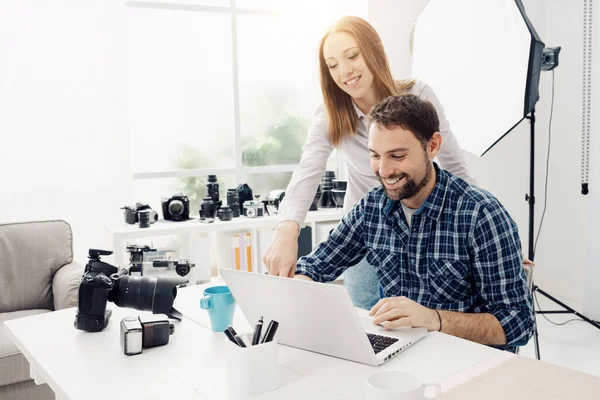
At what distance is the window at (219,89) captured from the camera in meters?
4.08

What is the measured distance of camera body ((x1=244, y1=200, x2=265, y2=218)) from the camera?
12.4ft

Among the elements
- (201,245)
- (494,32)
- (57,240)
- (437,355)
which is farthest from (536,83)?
(57,240)

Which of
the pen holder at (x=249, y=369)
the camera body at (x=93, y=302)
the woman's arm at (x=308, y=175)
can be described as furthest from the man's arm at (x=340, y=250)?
the pen holder at (x=249, y=369)

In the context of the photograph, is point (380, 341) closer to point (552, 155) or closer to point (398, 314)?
point (398, 314)

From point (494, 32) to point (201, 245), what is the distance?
202 cm

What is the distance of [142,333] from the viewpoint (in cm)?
136

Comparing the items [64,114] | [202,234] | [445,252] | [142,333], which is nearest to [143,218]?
[202,234]

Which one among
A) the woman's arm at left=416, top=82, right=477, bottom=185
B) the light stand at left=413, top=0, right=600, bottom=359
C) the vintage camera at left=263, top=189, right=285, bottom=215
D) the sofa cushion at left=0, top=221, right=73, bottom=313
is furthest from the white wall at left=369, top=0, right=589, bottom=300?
the sofa cushion at left=0, top=221, right=73, bottom=313

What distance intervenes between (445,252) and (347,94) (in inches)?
Answer: 28.9

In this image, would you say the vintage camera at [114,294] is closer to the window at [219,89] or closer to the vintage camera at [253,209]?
the vintage camera at [253,209]

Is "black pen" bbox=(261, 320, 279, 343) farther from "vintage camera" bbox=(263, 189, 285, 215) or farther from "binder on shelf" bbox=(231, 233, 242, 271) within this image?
"vintage camera" bbox=(263, 189, 285, 215)

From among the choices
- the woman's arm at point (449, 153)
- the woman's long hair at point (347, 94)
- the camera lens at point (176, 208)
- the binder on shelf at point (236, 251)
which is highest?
the woman's long hair at point (347, 94)

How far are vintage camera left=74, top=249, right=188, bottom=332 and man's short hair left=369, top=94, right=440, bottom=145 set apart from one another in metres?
0.69

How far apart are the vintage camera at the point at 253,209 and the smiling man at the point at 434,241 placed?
2028 millimetres
